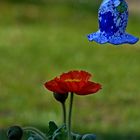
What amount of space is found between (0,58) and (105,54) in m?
1.25

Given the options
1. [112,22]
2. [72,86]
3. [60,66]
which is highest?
[60,66]

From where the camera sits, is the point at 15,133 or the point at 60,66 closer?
the point at 15,133

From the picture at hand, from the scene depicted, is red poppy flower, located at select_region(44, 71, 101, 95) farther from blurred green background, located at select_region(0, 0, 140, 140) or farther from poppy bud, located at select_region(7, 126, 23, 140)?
blurred green background, located at select_region(0, 0, 140, 140)

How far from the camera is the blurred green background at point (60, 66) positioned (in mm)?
6551

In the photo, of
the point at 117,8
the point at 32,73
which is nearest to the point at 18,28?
the point at 32,73

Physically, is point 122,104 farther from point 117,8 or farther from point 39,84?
point 117,8

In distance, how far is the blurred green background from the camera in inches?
258

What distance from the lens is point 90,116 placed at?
6824mm

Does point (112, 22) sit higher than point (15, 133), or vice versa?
point (112, 22)

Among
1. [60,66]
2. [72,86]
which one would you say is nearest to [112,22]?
[72,86]

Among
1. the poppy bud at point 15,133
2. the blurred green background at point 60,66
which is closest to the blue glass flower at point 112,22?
the poppy bud at point 15,133

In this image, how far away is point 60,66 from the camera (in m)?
8.66

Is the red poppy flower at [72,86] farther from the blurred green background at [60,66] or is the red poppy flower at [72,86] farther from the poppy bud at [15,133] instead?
the blurred green background at [60,66]

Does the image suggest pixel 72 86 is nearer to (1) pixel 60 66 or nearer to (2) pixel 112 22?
(2) pixel 112 22
